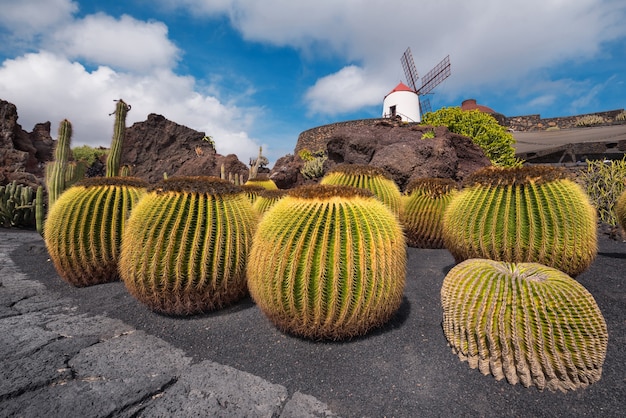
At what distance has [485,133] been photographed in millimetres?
11984

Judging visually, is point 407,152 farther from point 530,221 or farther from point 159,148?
point 159,148

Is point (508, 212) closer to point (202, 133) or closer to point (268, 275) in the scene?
point (268, 275)

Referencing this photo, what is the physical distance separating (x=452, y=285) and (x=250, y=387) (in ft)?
5.34

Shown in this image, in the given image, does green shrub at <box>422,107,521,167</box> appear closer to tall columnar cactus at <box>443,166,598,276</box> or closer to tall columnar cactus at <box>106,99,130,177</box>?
tall columnar cactus at <box>443,166,598,276</box>

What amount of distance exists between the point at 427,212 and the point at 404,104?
3083 centimetres

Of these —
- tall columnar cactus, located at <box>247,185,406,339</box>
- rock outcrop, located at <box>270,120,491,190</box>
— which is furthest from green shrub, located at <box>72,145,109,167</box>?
tall columnar cactus, located at <box>247,185,406,339</box>

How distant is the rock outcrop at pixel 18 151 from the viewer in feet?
35.5

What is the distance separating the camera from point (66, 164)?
6477mm

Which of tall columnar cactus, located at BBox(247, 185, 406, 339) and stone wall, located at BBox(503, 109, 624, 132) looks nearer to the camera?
tall columnar cactus, located at BBox(247, 185, 406, 339)

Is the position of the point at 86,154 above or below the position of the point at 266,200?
above

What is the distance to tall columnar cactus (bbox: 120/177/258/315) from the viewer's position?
2.89 m

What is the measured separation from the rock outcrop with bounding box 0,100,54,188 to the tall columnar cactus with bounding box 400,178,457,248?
39.1 feet

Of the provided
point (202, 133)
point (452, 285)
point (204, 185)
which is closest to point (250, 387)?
point (452, 285)

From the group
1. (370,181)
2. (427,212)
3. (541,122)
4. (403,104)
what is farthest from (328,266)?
(403,104)
